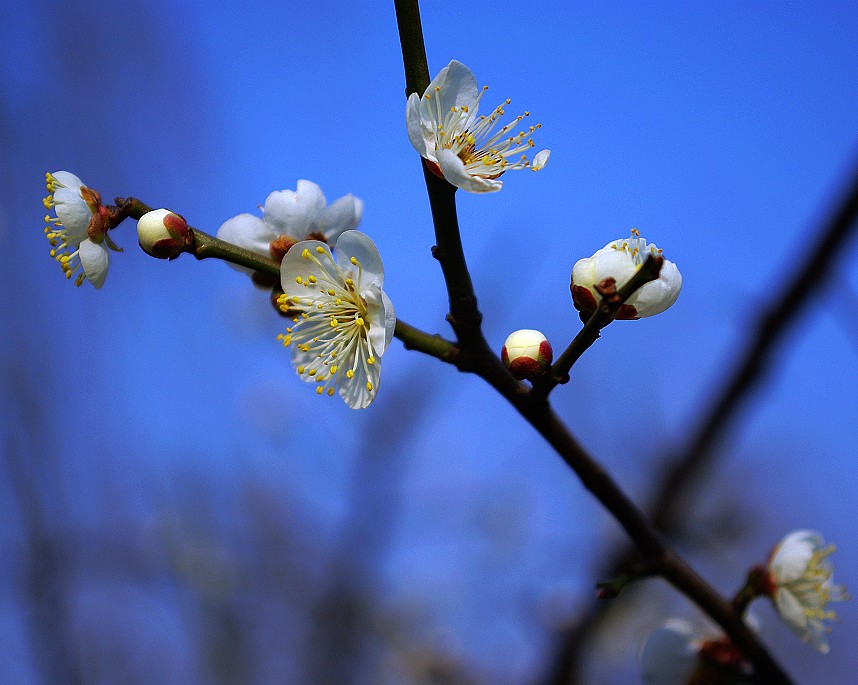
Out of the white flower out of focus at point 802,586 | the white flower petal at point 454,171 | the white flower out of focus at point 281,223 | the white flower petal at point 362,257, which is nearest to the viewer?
the white flower petal at point 454,171

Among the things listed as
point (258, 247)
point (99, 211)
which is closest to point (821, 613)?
point (258, 247)

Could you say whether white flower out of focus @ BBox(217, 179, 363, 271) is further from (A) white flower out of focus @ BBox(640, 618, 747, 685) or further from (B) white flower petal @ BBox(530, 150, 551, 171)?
(A) white flower out of focus @ BBox(640, 618, 747, 685)

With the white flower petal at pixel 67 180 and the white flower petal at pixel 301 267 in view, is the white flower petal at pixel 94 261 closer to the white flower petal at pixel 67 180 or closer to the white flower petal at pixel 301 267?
the white flower petal at pixel 67 180

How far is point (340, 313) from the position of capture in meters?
1.00

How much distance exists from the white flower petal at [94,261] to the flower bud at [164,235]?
99mm

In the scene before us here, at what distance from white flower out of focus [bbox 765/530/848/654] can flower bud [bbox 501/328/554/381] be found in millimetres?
658

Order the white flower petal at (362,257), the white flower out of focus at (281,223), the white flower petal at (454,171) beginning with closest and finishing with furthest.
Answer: the white flower petal at (454,171)
the white flower petal at (362,257)
the white flower out of focus at (281,223)

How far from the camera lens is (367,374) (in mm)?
926

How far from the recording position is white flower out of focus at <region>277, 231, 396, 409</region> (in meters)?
0.84

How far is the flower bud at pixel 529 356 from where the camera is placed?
29.3 inches

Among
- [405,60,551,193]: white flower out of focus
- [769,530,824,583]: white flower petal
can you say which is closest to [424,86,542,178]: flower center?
[405,60,551,193]: white flower out of focus

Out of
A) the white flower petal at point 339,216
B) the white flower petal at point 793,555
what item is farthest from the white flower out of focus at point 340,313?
the white flower petal at point 793,555

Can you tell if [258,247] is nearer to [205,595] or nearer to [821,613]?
[821,613]

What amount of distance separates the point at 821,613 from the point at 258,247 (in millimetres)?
1054
